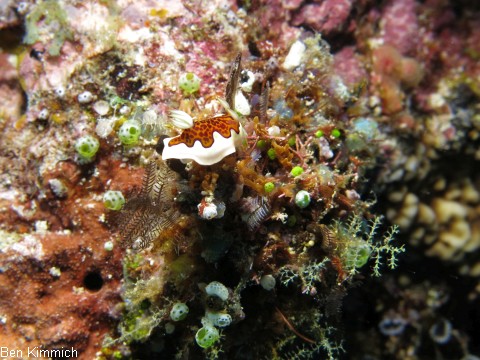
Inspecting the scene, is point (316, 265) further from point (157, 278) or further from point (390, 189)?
point (390, 189)

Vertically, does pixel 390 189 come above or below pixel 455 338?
above

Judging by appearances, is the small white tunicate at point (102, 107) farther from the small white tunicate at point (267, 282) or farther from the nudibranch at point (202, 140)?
the small white tunicate at point (267, 282)

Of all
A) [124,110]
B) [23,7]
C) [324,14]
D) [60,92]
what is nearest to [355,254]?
[124,110]

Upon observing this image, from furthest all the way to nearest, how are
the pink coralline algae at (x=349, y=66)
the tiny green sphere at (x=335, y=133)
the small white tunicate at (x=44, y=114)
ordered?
the pink coralline algae at (x=349, y=66), the small white tunicate at (x=44, y=114), the tiny green sphere at (x=335, y=133)

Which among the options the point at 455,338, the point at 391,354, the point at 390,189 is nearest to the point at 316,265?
the point at 390,189

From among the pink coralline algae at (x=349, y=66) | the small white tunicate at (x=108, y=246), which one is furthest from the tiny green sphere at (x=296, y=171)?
the small white tunicate at (x=108, y=246)

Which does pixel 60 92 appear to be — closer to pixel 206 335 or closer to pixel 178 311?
pixel 178 311
